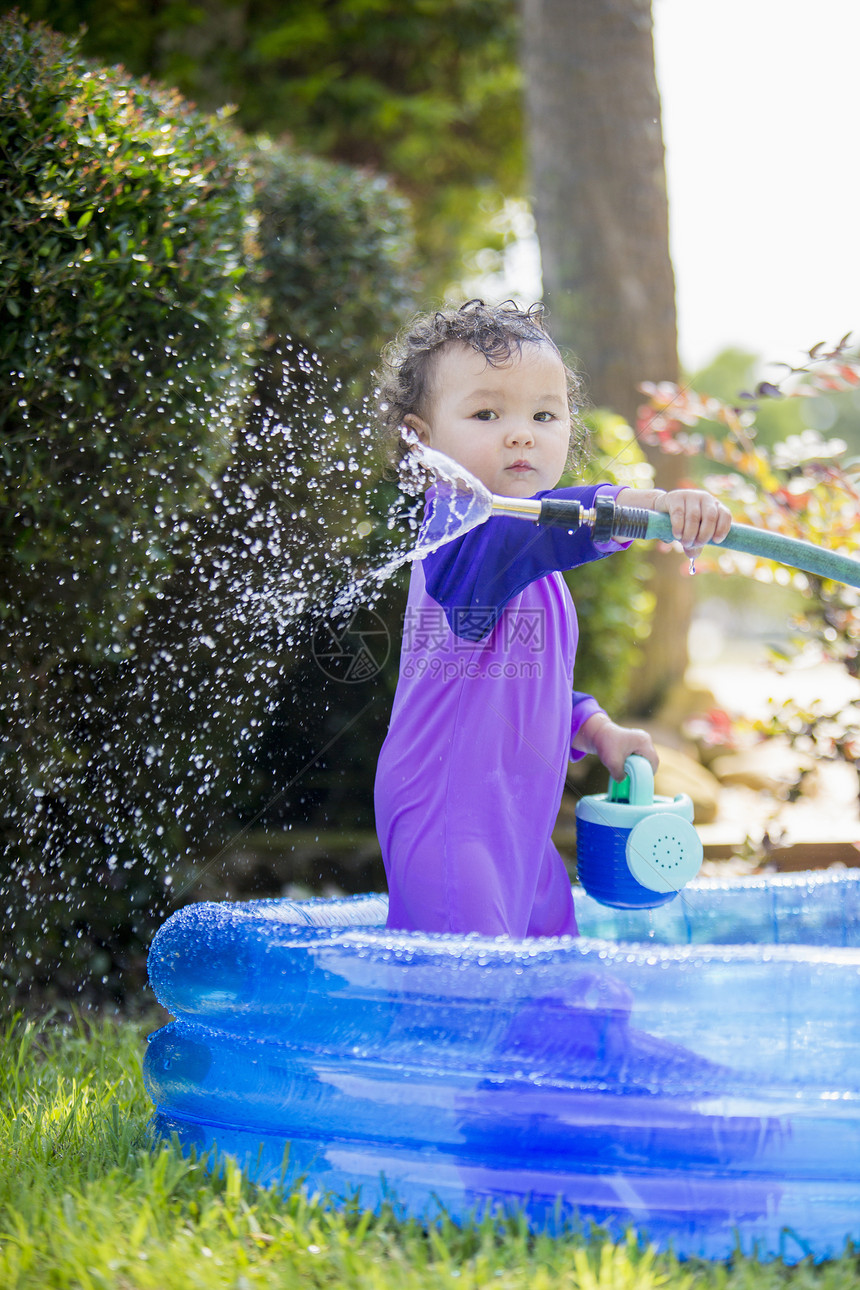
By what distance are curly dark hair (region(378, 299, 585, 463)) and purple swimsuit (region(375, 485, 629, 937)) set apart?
291 mm

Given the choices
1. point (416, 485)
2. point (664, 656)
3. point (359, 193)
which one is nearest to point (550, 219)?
point (359, 193)

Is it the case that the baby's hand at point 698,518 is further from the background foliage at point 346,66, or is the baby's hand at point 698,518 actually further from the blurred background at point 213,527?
the background foliage at point 346,66

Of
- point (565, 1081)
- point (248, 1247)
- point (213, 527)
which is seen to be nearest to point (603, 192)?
point (213, 527)

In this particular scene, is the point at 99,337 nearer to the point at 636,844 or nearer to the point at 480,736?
the point at 480,736

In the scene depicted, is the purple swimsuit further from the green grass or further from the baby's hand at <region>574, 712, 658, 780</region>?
the green grass

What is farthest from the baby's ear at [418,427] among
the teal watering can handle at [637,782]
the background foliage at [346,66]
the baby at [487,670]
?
the background foliage at [346,66]

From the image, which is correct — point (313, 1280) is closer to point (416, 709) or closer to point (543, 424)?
point (416, 709)

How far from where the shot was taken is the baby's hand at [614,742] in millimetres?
2012

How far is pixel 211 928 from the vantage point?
5.42ft

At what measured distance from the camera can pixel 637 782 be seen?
197cm

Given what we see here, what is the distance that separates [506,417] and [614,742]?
0.63 meters

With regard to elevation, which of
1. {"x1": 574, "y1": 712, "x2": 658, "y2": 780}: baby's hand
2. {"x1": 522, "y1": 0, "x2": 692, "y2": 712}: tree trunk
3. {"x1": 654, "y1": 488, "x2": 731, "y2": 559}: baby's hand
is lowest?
{"x1": 574, "y1": 712, "x2": 658, "y2": 780}: baby's hand

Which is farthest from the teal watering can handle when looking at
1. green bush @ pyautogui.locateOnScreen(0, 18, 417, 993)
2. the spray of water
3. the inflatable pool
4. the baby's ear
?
green bush @ pyautogui.locateOnScreen(0, 18, 417, 993)

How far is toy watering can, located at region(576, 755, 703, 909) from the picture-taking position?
6.20ft
